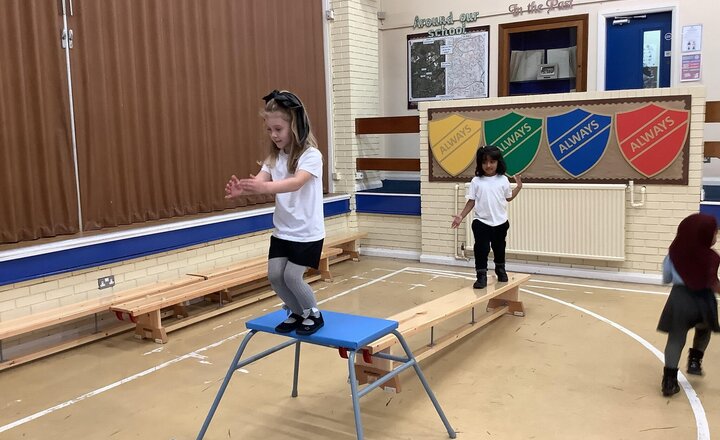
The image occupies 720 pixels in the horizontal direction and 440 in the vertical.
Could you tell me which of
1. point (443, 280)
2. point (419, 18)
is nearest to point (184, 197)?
point (443, 280)

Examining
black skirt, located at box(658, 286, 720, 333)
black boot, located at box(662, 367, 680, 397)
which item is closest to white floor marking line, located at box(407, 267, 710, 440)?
black boot, located at box(662, 367, 680, 397)

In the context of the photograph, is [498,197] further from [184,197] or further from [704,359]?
[184,197]

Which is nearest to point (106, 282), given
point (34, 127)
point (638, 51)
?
point (34, 127)

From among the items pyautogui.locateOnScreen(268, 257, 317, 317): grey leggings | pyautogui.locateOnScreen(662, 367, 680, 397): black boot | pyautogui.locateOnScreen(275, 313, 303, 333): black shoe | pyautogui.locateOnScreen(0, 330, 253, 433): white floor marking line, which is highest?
pyautogui.locateOnScreen(268, 257, 317, 317): grey leggings

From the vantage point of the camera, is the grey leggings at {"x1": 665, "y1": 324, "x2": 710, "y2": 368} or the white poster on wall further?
the white poster on wall

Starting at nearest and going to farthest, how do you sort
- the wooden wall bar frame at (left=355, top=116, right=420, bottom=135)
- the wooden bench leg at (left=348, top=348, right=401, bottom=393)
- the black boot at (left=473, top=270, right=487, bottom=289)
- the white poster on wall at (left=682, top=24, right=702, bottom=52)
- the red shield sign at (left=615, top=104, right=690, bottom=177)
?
the wooden bench leg at (left=348, top=348, right=401, bottom=393) < the black boot at (left=473, top=270, right=487, bottom=289) < the red shield sign at (left=615, top=104, right=690, bottom=177) < the white poster on wall at (left=682, top=24, right=702, bottom=52) < the wooden wall bar frame at (left=355, top=116, right=420, bottom=135)

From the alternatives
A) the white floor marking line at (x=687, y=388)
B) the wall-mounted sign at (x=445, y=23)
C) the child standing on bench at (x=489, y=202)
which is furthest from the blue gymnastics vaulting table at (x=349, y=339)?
the wall-mounted sign at (x=445, y=23)

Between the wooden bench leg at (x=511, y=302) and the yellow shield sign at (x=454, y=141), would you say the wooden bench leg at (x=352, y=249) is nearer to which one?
the yellow shield sign at (x=454, y=141)

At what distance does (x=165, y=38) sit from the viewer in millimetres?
6191

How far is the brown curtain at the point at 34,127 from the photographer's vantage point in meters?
4.95

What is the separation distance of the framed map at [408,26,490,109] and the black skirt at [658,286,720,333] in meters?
5.50

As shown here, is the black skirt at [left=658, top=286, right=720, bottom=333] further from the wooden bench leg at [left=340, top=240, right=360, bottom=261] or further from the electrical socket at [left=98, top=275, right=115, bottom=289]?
the wooden bench leg at [left=340, top=240, right=360, bottom=261]

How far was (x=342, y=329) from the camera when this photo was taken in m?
3.24

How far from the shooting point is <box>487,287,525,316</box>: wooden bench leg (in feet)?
18.5
